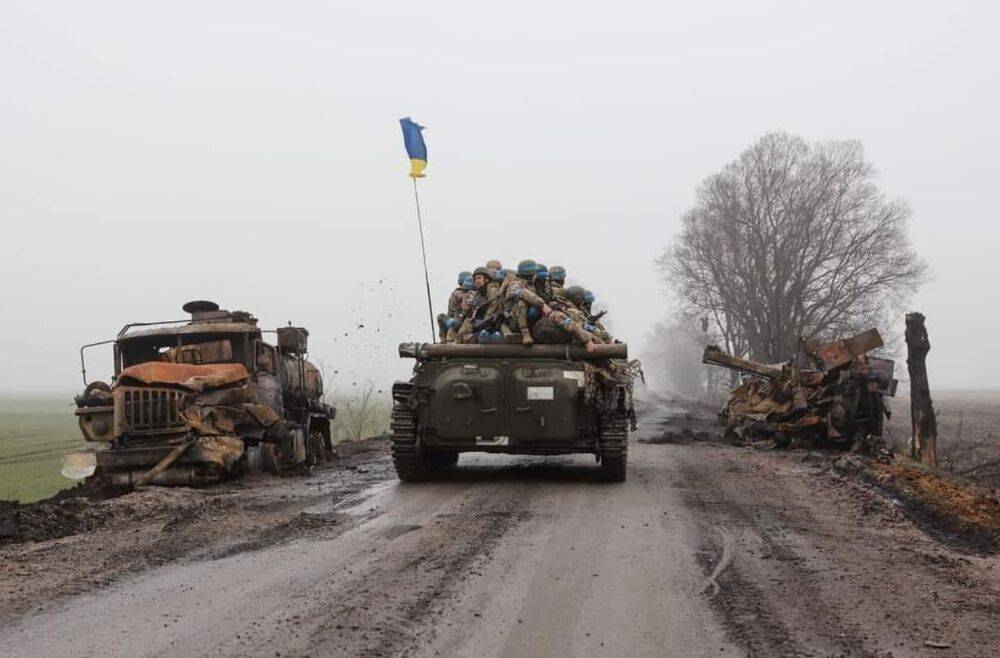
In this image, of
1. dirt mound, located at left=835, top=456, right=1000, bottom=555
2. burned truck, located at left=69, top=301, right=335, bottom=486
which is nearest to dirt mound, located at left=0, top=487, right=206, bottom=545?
burned truck, located at left=69, top=301, right=335, bottom=486

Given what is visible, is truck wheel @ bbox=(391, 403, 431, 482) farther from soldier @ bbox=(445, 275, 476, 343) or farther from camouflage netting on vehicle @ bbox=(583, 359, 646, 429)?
camouflage netting on vehicle @ bbox=(583, 359, 646, 429)

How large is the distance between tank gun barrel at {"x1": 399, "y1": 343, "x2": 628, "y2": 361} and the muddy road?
1.71 meters

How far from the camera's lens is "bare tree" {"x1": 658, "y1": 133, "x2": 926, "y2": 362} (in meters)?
44.8

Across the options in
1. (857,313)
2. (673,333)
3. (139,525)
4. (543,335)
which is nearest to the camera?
(139,525)

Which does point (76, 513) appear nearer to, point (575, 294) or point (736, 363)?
point (575, 294)

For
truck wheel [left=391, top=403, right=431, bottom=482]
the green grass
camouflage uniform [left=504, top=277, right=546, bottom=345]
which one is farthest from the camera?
the green grass

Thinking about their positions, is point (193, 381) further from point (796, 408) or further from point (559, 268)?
point (796, 408)

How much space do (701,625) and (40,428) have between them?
4908cm

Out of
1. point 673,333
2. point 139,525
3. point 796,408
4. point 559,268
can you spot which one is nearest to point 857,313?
point 796,408

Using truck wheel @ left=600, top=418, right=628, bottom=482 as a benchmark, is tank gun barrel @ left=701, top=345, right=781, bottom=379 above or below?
above

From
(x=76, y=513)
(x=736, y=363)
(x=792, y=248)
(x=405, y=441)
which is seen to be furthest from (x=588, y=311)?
(x=792, y=248)

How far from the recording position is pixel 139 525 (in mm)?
8641

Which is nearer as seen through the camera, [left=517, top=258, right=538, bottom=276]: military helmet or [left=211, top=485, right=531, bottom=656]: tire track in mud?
[left=211, top=485, right=531, bottom=656]: tire track in mud

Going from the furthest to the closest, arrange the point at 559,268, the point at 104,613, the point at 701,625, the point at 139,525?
the point at 559,268 → the point at 139,525 → the point at 104,613 → the point at 701,625
